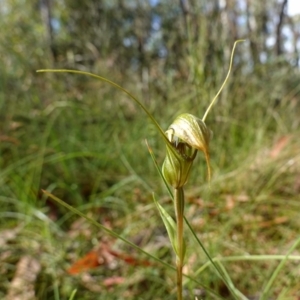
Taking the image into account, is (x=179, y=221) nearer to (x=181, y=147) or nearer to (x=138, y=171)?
(x=181, y=147)

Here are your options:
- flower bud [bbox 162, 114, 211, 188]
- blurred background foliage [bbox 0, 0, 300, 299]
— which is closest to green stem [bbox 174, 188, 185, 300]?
flower bud [bbox 162, 114, 211, 188]

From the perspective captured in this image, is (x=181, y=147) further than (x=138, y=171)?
No

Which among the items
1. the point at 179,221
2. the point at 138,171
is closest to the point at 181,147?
the point at 179,221

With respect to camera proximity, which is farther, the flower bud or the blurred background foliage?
the blurred background foliage

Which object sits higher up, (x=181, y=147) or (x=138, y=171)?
(x=181, y=147)

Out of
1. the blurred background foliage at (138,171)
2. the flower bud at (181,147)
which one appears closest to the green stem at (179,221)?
the flower bud at (181,147)

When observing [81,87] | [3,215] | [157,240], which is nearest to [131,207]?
[157,240]

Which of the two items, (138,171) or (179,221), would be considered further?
(138,171)

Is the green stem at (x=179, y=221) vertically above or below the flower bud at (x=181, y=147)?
below

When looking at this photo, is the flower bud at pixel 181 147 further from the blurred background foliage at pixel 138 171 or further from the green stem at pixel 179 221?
the blurred background foliage at pixel 138 171

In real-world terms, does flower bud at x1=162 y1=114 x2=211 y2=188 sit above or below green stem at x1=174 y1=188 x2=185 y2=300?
above

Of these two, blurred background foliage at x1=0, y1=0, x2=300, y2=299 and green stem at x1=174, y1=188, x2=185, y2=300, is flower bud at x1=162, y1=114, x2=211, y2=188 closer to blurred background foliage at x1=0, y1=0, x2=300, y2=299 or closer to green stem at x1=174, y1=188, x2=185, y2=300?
green stem at x1=174, y1=188, x2=185, y2=300

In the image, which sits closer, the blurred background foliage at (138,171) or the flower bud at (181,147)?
the flower bud at (181,147)
